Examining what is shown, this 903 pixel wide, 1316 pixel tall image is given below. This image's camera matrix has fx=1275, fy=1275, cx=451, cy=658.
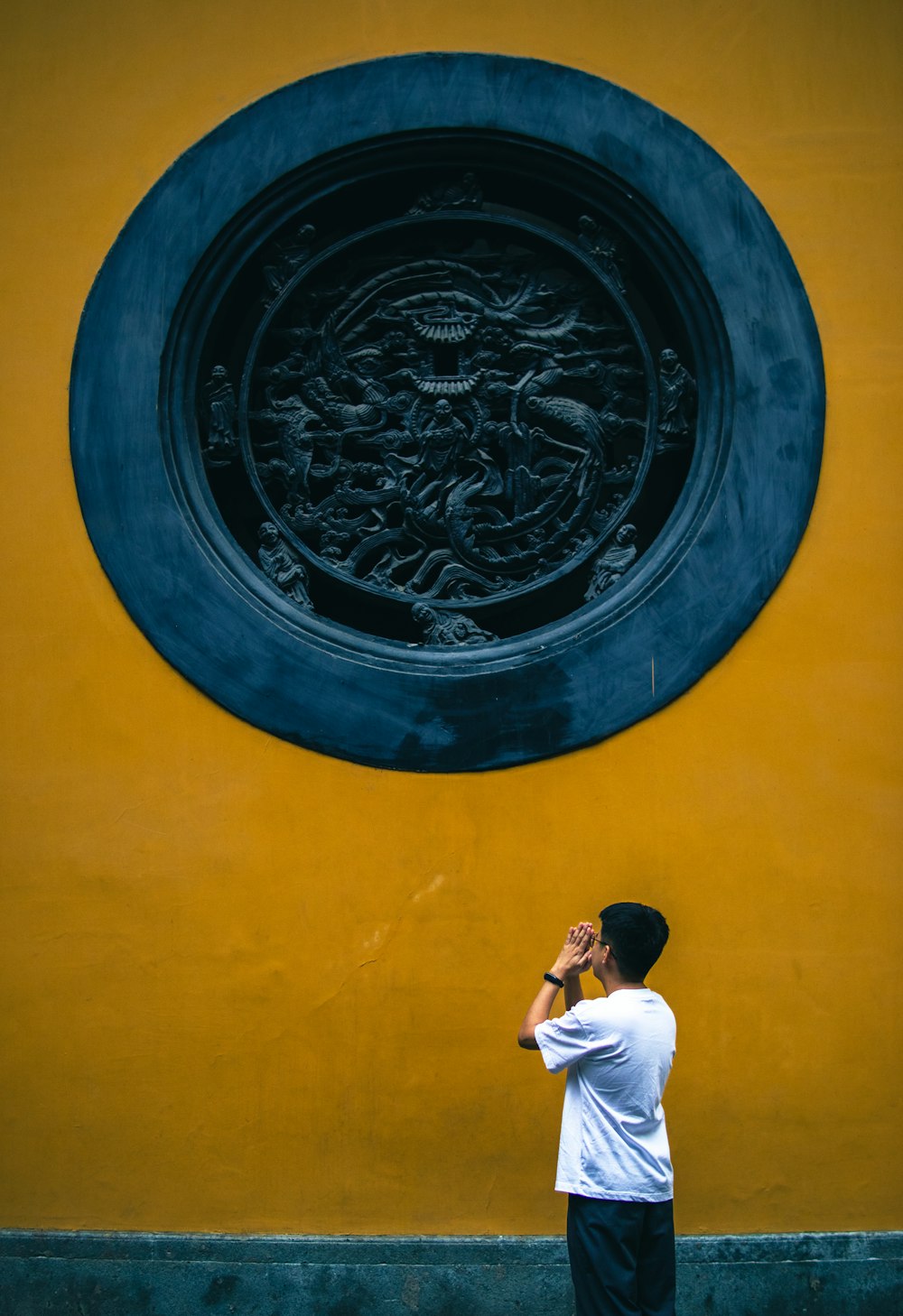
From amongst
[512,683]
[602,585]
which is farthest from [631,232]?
[512,683]

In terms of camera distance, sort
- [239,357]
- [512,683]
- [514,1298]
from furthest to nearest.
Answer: [239,357] → [512,683] → [514,1298]

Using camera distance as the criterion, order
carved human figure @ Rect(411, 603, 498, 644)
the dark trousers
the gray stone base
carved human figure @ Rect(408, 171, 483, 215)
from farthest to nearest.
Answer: carved human figure @ Rect(408, 171, 483, 215)
carved human figure @ Rect(411, 603, 498, 644)
the gray stone base
the dark trousers

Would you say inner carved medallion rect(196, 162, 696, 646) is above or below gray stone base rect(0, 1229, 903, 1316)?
above

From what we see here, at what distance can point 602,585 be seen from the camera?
4.44 meters

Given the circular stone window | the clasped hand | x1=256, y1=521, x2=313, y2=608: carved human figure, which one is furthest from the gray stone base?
x1=256, y1=521, x2=313, y2=608: carved human figure

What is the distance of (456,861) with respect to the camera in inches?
165

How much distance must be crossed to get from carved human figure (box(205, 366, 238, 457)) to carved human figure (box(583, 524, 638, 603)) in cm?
135

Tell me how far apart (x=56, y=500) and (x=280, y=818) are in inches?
52.7

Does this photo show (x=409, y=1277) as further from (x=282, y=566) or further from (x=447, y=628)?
(x=282, y=566)

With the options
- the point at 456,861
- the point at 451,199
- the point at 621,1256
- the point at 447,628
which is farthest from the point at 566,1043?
the point at 451,199

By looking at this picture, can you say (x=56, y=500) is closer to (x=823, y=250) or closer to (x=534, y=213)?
(x=534, y=213)

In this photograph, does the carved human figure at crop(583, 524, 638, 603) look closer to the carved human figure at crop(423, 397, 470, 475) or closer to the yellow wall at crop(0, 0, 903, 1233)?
the yellow wall at crop(0, 0, 903, 1233)

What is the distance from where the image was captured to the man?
10.1 feet

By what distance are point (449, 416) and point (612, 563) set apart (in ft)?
2.55
